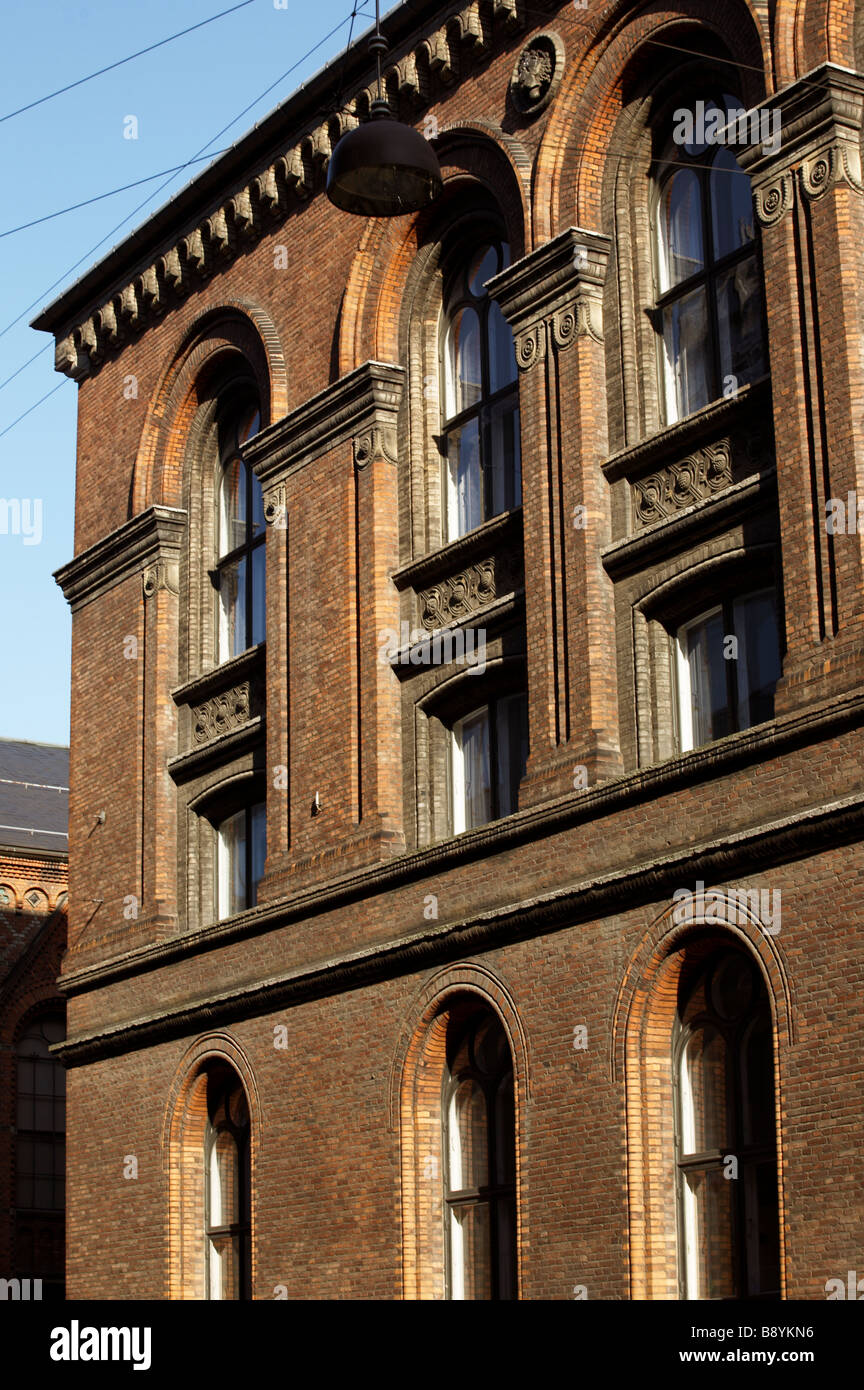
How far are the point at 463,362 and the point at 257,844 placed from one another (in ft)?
20.5

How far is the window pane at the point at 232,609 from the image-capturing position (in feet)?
87.8

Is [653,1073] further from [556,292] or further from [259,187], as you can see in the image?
[259,187]

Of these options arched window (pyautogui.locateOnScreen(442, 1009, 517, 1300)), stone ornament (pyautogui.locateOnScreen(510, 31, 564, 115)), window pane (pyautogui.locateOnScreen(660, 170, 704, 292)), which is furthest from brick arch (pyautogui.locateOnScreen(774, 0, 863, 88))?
arched window (pyautogui.locateOnScreen(442, 1009, 517, 1300))

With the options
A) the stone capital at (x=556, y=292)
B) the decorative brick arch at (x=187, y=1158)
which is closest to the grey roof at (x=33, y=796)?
the decorative brick arch at (x=187, y=1158)

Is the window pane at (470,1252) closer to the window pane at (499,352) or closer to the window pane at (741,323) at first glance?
the window pane at (741,323)

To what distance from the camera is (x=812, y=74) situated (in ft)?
58.0

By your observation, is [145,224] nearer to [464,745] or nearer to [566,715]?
[464,745]

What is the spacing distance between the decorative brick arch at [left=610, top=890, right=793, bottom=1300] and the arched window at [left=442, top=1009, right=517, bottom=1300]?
2.40 meters

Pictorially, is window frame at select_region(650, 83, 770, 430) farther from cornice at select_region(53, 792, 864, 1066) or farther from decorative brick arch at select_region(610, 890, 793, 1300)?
decorative brick arch at select_region(610, 890, 793, 1300)

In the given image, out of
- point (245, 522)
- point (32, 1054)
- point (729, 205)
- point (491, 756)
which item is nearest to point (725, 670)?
point (491, 756)

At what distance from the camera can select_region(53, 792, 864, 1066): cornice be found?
54.5ft

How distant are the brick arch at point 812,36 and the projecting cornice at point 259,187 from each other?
367 cm

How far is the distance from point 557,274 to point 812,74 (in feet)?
12.4
